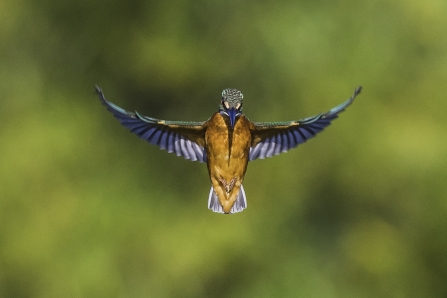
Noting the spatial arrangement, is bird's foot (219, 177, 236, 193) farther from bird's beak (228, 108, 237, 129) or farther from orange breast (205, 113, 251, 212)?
bird's beak (228, 108, 237, 129)

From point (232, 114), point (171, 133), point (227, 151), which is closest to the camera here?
point (232, 114)

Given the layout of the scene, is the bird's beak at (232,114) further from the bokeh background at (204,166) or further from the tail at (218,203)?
the bokeh background at (204,166)

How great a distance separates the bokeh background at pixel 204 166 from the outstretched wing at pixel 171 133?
4.06 meters

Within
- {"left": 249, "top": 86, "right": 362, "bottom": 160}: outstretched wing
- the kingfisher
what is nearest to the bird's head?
the kingfisher

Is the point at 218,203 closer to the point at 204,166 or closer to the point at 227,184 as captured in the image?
the point at 227,184

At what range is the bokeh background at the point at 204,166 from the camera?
A: 556cm

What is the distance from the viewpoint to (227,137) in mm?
1323

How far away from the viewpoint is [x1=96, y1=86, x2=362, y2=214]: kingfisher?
1.30 meters

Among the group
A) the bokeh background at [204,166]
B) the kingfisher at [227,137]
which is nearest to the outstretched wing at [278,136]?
the kingfisher at [227,137]

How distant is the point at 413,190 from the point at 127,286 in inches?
105

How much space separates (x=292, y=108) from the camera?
589 cm

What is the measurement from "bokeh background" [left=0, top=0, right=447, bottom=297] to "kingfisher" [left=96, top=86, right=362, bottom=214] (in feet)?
13.4

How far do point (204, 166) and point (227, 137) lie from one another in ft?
14.4

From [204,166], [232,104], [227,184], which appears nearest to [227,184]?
[227,184]
